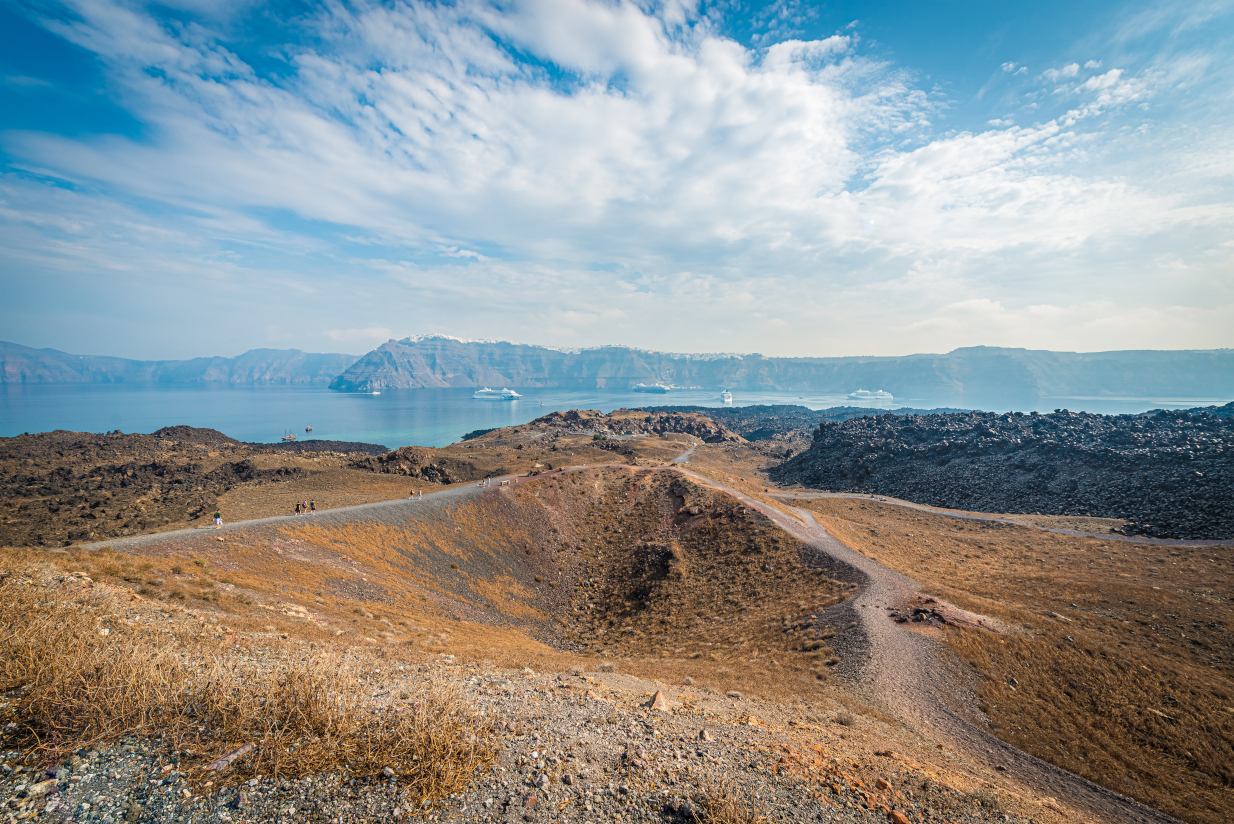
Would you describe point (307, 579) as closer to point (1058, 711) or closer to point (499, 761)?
point (499, 761)

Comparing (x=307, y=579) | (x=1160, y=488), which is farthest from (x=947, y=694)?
(x=1160, y=488)

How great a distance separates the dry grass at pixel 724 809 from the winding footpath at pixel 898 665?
8.63 meters

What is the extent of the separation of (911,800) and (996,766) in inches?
219

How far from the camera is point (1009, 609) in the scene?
745 inches

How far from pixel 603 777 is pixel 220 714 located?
5.14m

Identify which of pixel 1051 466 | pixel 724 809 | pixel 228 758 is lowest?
pixel 1051 466

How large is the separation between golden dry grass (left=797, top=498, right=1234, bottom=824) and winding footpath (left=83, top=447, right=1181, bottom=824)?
0.70 metres

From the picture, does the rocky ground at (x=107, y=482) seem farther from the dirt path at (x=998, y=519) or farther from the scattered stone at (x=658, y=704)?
the dirt path at (x=998, y=519)

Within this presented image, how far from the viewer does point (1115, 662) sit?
1500 centimetres

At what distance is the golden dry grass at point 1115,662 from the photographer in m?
11.3

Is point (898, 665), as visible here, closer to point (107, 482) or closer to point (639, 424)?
point (107, 482)

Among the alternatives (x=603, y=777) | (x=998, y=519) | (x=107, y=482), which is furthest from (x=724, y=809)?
(x=107, y=482)

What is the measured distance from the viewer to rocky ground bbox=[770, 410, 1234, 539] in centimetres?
3894

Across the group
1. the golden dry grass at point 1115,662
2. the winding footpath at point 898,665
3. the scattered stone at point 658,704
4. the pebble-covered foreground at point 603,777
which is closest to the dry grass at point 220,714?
the pebble-covered foreground at point 603,777
